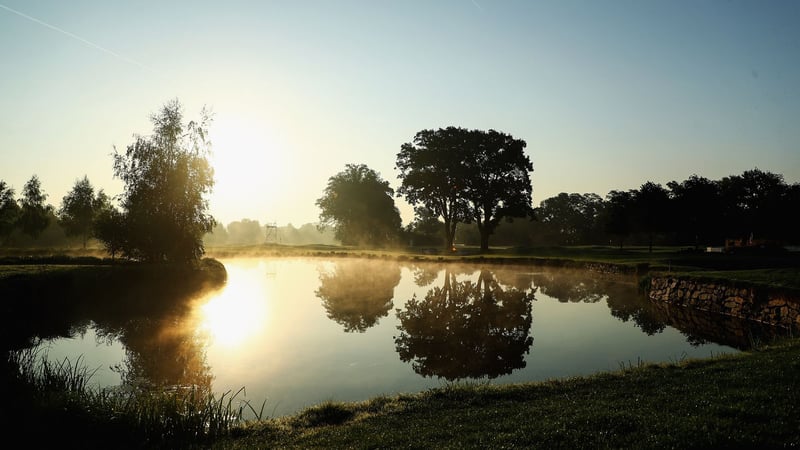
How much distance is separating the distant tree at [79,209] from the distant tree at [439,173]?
142 ft

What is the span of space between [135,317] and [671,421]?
20.4 metres

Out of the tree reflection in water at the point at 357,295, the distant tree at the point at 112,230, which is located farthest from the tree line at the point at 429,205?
the tree reflection in water at the point at 357,295

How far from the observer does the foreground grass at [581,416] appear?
6.46 meters

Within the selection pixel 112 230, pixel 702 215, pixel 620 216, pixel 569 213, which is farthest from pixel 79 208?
pixel 569 213

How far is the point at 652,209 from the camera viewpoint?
166ft

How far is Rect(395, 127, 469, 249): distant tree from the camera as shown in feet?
207

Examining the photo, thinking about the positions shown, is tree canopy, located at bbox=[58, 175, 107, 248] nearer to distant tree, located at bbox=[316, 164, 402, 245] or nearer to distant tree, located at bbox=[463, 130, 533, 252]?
distant tree, located at bbox=[316, 164, 402, 245]

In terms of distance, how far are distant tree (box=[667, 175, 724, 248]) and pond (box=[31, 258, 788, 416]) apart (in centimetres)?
2880

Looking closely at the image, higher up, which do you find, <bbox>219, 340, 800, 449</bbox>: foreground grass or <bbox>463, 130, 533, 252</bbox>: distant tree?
<bbox>463, 130, 533, 252</bbox>: distant tree

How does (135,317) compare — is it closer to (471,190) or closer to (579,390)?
(579,390)

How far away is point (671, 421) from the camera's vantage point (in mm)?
6926

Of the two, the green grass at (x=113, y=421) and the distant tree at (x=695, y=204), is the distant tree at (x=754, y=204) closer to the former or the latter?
the distant tree at (x=695, y=204)

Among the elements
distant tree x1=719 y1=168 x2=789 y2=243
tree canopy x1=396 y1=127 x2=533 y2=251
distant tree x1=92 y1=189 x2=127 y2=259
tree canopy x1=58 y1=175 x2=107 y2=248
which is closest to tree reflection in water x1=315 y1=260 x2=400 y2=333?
distant tree x1=92 y1=189 x2=127 y2=259

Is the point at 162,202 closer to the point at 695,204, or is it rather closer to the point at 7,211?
the point at 7,211
